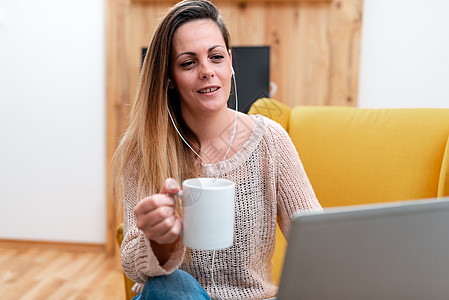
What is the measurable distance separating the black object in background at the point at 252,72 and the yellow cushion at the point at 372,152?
711 mm

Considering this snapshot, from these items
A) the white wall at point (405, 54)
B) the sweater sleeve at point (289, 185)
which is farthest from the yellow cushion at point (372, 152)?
the white wall at point (405, 54)

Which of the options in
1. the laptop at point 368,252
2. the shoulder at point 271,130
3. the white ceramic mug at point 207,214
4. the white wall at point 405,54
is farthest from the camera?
the white wall at point 405,54

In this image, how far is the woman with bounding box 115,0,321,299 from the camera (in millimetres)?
1028

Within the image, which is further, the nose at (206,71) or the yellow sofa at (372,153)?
the yellow sofa at (372,153)

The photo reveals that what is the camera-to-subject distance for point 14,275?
216 centimetres

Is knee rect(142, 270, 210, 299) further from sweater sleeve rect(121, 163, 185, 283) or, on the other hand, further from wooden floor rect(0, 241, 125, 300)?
wooden floor rect(0, 241, 125, 300)

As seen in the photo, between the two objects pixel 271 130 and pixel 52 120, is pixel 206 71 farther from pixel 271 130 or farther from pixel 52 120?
pixel 52 120

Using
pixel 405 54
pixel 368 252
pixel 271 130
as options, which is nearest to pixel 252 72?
pixel 405 54

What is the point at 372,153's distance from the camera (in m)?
1.33

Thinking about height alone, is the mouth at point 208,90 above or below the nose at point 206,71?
below

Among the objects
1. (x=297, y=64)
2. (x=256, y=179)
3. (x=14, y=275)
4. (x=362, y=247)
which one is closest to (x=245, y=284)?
(x=256, y=179)

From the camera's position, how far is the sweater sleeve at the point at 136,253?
81 cm

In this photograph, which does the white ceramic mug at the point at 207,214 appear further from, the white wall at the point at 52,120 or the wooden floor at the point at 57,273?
the white wall at the point at 52,120

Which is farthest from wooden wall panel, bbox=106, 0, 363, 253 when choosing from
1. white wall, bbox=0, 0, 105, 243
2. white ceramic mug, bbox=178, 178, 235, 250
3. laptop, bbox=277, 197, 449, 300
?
laptop, bbox=277, 197, 449, 300
